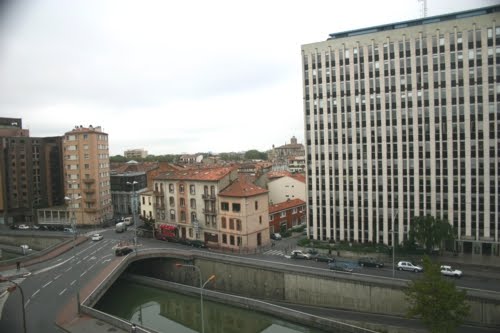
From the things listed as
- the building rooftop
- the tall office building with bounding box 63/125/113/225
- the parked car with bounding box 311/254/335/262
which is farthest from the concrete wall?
the building rooftop

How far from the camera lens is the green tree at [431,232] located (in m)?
41.2

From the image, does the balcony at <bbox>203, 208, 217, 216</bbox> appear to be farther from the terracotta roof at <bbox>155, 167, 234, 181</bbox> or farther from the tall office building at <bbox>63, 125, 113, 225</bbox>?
the tall office building at <bbox>63, 125, 113, 225</bbox>

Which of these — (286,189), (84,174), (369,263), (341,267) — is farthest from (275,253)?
(84,174)

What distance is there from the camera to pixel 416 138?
47.0m

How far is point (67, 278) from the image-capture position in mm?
39844

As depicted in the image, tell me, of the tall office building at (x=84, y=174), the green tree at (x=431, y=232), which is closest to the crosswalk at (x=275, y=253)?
the green tree at (x=431, y=232)

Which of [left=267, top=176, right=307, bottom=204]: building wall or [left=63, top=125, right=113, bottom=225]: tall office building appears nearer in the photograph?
[left=267, top=176, right=307, bottom=204]: building wall

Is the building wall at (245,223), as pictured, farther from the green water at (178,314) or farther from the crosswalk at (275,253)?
the green water at (178,314)

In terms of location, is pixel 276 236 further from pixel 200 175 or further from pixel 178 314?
pixel 178 314

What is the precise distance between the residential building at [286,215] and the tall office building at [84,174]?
34.1 metres

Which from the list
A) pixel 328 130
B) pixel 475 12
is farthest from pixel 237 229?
pixel 475 12

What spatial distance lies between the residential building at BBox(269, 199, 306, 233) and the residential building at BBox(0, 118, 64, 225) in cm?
5030

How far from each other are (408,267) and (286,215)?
84.7 feet

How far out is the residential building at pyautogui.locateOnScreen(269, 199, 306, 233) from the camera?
59250 millimetres
